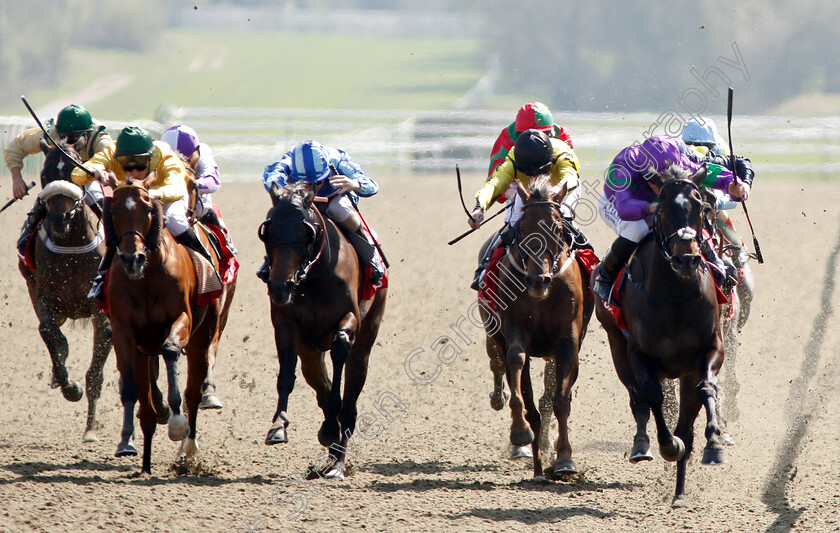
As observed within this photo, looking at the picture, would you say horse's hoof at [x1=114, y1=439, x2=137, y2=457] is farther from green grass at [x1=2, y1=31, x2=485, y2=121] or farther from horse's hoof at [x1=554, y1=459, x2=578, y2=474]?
green grass at [x1=2, y1=31, x2=485, y2=121]

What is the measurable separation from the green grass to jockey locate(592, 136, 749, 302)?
35533 millimetres

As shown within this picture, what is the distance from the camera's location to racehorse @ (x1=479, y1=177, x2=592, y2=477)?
6555 mm

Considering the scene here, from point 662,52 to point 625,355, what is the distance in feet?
119

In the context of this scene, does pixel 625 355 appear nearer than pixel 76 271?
Yes

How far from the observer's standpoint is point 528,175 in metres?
7.23

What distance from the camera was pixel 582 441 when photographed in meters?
8.70

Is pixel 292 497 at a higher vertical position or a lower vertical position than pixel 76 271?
lower

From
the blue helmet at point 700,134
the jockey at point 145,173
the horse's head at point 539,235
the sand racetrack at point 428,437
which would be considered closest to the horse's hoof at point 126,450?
the sand racetrack at point 428,437

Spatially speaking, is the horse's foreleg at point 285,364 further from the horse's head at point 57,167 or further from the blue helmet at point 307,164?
the horse's head at point 57,167

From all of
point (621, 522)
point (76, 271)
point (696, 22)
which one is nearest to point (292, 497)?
point (621, 522)

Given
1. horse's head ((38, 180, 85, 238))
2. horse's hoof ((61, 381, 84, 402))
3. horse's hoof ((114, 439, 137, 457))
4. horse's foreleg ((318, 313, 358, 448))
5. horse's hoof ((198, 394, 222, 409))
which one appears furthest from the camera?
horse's hoof ((61, 381, 84, 402))

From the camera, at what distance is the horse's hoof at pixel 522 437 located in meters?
6.71

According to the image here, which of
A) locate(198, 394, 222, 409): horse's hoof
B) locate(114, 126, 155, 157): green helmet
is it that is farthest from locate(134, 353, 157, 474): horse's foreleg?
locate(114, 126, 155, 157): green helmet

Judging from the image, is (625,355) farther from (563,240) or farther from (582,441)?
(582,441)
